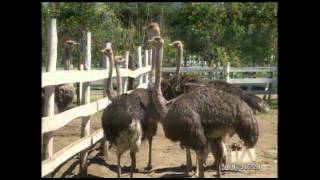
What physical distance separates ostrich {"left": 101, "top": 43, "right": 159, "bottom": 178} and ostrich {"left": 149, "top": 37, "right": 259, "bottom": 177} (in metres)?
0.25

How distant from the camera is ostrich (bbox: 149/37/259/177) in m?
4.66

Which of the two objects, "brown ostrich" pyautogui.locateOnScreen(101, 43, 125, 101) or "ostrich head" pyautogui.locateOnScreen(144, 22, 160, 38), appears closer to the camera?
"ostrich head" pyautogui.locateOnScreen(144, 22, 160, 38)

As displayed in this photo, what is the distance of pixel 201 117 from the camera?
4730 millimetres

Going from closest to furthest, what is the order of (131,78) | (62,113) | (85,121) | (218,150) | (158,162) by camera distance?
(62,113)
(218,150)
(85,121)
(158,162)
(131,78)

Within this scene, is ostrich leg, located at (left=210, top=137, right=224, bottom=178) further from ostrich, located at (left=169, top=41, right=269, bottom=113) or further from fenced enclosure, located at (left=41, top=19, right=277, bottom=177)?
fenced enclosure, located at (left=41, top=19, right=277, bottom=177)

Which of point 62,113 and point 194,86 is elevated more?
point 194,86

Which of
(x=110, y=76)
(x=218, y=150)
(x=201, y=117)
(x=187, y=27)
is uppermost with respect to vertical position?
(x=187, y=27)

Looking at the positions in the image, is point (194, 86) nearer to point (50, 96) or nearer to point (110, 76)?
point (110, 76)

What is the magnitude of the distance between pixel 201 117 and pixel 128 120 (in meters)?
0.69

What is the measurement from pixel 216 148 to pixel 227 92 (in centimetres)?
58

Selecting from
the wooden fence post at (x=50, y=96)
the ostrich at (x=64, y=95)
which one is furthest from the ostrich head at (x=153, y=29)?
the ostrich at (x=64, y=95)

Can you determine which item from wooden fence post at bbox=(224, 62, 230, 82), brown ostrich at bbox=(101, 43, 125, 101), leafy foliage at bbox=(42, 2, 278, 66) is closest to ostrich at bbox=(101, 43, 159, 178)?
brown ostrich at bbox=(101, 43, 125, 101)

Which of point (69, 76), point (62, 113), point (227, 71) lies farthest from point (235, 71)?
point (62, 113)

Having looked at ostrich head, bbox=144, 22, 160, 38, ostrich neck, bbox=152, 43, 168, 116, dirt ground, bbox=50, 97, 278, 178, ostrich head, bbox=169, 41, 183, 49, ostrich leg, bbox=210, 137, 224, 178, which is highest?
ostrich head, bbox=144, 22, 160, 38
